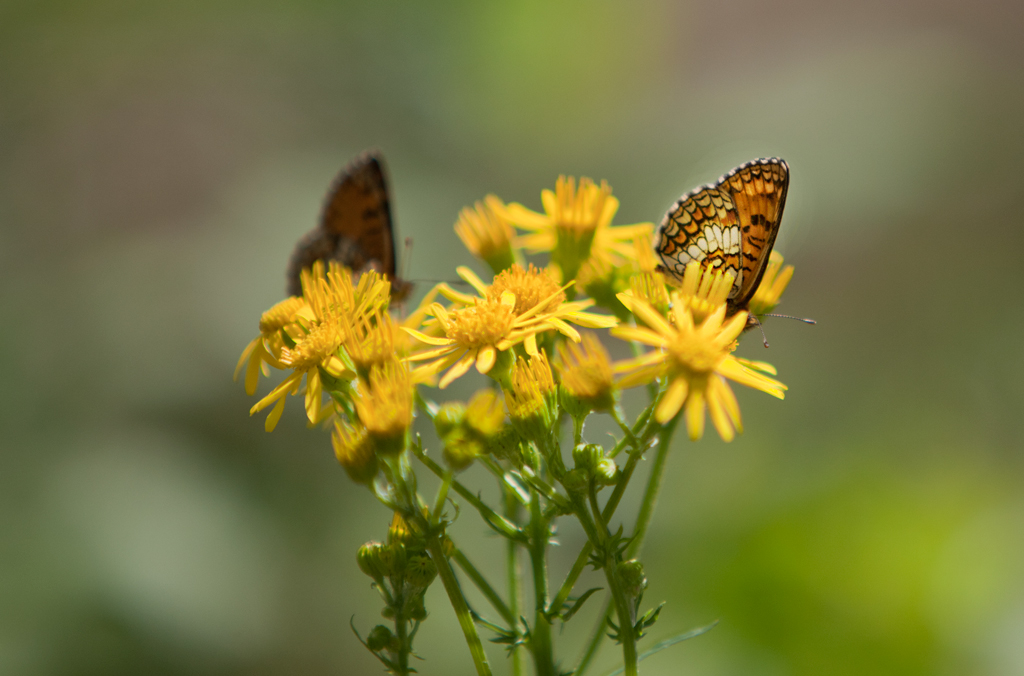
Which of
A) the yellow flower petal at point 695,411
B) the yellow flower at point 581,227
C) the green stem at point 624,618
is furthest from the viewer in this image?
the yellow flower at point 581,227

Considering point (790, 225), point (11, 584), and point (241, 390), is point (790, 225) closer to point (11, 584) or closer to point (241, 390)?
point (241, 390)

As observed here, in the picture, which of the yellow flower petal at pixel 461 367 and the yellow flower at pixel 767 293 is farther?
the yellow flower at pixel 767 293

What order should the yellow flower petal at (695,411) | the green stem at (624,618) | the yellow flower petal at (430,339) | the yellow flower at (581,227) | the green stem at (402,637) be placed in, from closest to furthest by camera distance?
the yellow flower petal at (695,411) < the green stem at (624,618) < the green stem at (402,637) < the yellow flower petal at (430,339) < the yellow flower at (581,227)

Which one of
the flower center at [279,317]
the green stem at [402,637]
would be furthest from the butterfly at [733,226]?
the green stem at [402,637]

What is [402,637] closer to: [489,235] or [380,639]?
[380,639]

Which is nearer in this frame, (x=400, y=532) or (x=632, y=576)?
(x=632, y=576)

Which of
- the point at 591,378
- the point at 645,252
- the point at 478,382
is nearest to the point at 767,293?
the point at 645,252

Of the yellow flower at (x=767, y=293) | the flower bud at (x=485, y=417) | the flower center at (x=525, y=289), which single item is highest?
the flower center at (x=525, y=289)

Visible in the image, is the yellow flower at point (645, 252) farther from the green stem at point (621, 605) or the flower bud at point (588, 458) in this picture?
the green stem at point (621, 605)
